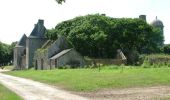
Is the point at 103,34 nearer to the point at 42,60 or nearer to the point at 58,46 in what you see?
the point at 58,46

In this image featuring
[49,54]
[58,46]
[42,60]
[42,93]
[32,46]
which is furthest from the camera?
[32,46]

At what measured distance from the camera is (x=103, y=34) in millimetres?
78562

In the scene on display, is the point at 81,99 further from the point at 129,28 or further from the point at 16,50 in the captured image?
the point at 16,50

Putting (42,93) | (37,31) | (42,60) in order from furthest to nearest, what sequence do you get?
1. (37,31)
2. (42,60)
3. (42,93)

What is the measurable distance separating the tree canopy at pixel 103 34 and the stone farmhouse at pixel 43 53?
2.70 meters

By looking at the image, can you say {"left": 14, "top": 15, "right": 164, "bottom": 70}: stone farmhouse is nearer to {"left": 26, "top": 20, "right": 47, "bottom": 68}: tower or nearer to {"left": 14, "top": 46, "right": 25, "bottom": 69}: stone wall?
{"left": 26, "top": 20, "right": 47, "bottom": 68}: tower

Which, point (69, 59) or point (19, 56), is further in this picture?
point (19, 56)

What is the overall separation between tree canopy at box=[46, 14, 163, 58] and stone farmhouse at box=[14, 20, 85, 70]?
2.70 metres

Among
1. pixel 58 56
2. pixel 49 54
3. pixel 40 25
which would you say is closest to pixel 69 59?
pixel 58 56

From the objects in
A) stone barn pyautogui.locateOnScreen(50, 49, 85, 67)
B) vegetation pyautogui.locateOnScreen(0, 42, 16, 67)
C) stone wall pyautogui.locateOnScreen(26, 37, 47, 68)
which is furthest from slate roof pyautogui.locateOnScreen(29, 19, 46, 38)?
vegetation pyautogui.locateOnScreen(0, 42, 16, 67)

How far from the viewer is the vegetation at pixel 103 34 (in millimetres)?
79938

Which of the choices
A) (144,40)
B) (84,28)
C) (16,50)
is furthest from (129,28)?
(16,50)

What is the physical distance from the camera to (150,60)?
213ft

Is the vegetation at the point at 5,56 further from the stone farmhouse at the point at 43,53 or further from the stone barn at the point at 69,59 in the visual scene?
the stone barn at the point at 69,59
